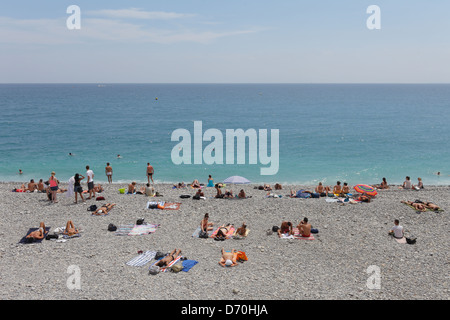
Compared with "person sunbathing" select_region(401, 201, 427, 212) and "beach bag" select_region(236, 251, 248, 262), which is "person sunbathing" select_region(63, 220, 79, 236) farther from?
"person sunbathing" select_region(401, 201, 427, 212)

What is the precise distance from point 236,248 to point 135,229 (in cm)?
479

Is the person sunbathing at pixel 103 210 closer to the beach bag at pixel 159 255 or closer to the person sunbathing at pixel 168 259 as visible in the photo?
the beach bag at pixel 159 255

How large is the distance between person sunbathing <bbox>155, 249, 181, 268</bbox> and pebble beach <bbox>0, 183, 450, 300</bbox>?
1.19ft

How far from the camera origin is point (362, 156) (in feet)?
126

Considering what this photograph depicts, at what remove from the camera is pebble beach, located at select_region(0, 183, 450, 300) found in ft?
34.2

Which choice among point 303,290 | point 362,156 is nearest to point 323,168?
point 362,156

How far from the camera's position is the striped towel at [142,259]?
12.0 meters

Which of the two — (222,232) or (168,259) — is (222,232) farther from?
(168,259)

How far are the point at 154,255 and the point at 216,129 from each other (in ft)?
154

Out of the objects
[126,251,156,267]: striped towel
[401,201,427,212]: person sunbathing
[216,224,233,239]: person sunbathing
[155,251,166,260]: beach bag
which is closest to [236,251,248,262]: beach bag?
[216,224,233,239]: person sunbathing

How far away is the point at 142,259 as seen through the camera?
40.6 ft

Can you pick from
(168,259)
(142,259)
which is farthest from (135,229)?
(168,259)

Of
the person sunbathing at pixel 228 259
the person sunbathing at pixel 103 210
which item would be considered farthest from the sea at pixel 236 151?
the person sunbathing at pixel 228 259
